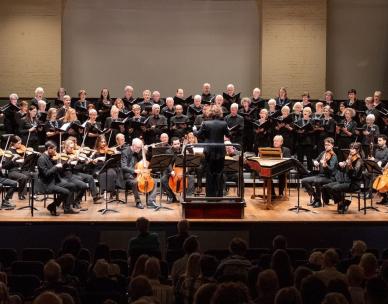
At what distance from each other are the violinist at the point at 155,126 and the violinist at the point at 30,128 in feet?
6.38

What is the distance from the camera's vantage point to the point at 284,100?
14734mm

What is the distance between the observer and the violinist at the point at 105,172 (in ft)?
38.3

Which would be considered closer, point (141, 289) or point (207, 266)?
point (141, 289)

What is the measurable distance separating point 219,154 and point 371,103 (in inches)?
189

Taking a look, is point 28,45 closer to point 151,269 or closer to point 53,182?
point 53,182

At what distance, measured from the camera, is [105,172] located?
459 inches

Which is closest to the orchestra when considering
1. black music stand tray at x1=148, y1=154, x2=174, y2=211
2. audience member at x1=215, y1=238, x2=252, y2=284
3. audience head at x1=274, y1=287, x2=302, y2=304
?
black music stand tray at x1=148, y1=154, x2=174, y2=211

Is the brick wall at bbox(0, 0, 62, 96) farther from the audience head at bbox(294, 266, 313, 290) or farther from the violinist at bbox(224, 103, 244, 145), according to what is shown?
the audience head at bbox(294, 266, 313, 290)

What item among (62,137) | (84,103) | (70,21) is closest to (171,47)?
(70,21)

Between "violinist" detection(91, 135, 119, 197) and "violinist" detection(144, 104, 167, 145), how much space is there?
58.0 inches

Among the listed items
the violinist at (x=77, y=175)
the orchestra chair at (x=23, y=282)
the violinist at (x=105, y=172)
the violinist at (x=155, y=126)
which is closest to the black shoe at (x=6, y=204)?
the violinist at (x=77, y=175)

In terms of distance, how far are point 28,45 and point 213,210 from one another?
784 centimetres

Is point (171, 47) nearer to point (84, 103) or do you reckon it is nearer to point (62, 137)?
point (84, 103)

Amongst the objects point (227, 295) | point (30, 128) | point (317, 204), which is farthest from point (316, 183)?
point (227, 295)
